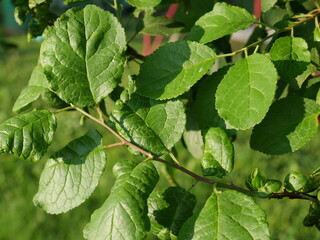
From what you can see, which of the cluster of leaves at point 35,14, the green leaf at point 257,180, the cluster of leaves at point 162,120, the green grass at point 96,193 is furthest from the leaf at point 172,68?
the green grass at point 96,193

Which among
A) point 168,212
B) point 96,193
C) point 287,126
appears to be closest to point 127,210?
point 168,212

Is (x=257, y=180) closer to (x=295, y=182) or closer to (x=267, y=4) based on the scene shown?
(x=295, y=182)

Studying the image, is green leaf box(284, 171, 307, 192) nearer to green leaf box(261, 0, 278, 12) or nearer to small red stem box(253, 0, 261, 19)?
green leaf box(261, 0, 278, 12)

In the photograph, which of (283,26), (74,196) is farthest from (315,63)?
(74,196)

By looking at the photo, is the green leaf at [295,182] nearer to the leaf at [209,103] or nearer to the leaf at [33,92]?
the leaf at [209,103]

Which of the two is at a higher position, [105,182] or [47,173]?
[47,173]

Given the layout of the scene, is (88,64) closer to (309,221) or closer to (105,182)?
(309,221)

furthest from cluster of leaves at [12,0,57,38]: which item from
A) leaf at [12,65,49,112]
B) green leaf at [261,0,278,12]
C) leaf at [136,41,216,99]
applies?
green leaf at [261,0,278,12]
